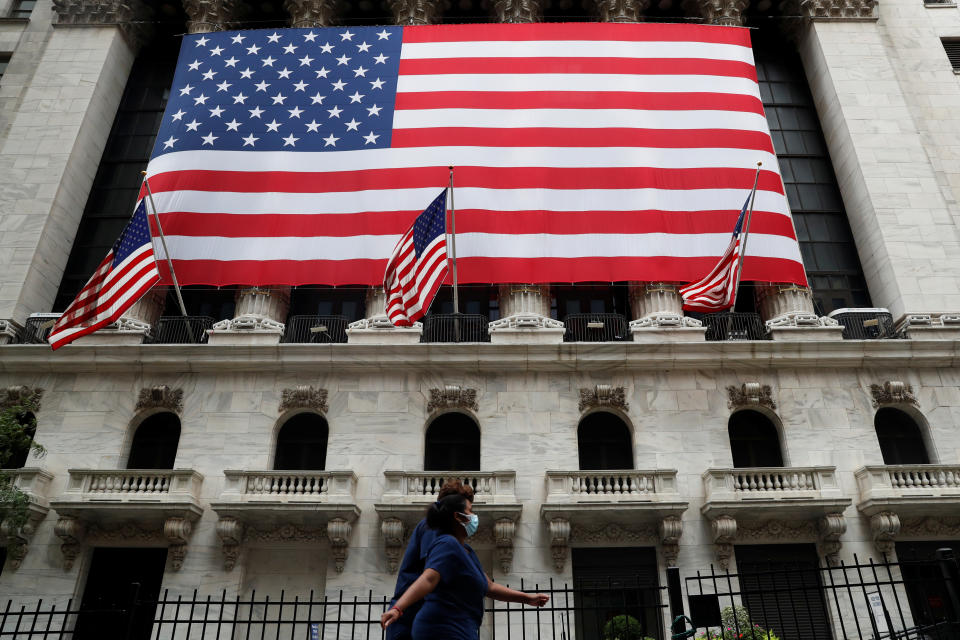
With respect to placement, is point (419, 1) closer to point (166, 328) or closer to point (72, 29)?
point (72, 29)

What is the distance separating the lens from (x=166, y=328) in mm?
23547

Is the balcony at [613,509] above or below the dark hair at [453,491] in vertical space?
above

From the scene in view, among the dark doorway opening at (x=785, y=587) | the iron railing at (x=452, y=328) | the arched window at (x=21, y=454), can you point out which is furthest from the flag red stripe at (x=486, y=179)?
the dark doorway opening at (x=785, y=587)

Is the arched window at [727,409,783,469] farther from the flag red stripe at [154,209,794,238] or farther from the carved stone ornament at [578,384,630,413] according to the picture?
the flag red stripe at [154,209,794,238]

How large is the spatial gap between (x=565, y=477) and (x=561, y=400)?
2635mm

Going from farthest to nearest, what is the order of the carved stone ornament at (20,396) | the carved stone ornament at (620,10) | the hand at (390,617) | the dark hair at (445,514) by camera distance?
the carved stone ornament at (620,10), the carved stone ornament at (20,396), the dark hair at (445,514), the hand at (390,617)

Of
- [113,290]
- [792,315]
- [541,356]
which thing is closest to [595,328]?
[541,356]

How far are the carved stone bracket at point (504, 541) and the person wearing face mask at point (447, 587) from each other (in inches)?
506

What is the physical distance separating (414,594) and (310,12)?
29374mm

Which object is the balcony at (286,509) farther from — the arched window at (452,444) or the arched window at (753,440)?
the arched window at (753,440)

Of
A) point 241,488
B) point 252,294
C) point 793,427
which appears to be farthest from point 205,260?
point 793,427

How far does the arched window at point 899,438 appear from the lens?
20938mm

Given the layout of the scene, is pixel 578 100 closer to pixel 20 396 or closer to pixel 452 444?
pixel 452 444

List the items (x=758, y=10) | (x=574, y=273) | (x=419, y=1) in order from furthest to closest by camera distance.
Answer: (x=758, y=10) < (x=419, y=1) < (x=574, y=273)
